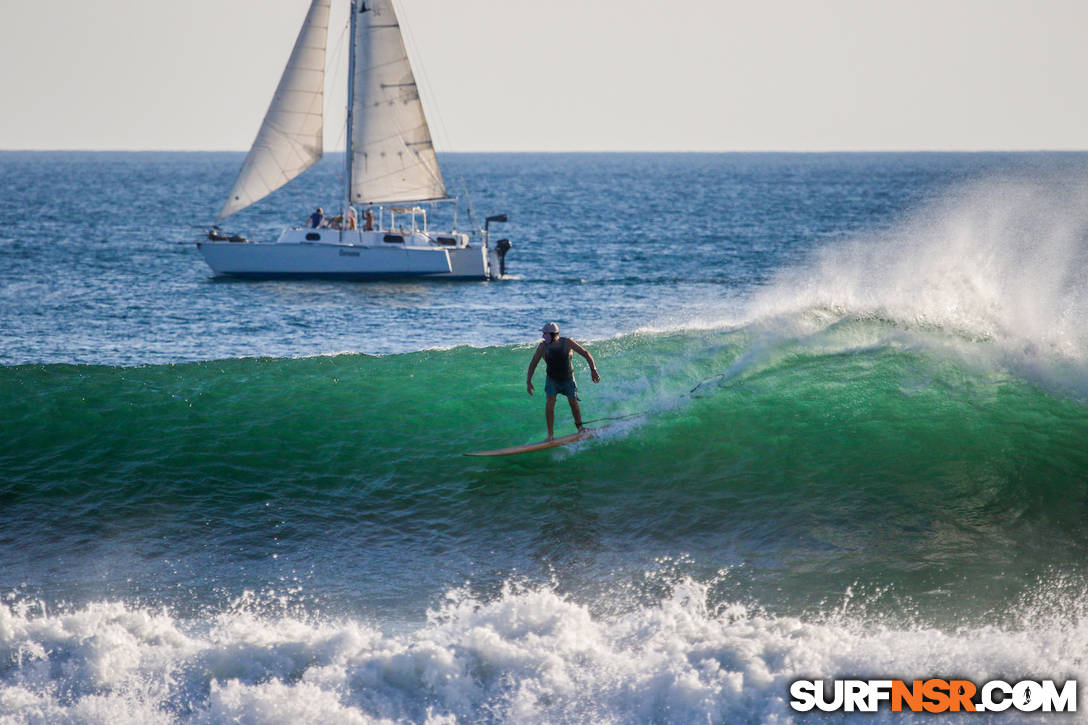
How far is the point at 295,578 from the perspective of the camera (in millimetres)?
10438

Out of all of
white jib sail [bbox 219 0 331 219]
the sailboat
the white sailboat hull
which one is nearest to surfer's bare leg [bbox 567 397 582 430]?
the sailboat

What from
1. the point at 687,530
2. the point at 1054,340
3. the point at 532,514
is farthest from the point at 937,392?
the point at 532,514

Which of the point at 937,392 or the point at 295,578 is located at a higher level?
the point at 937,392

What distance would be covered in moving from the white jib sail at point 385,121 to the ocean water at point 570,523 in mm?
16165

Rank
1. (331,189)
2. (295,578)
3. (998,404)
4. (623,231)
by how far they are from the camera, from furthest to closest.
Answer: (331,189) < (623,231) < (998,404) < (295,578)

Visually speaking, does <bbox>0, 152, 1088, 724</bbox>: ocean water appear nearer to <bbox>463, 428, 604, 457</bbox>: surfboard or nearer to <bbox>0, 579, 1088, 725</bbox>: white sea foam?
<bbox>0, 579, 1088, 725</bbox>: white sea foam

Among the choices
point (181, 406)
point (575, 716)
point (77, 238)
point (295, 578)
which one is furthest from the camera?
point (77, 238)

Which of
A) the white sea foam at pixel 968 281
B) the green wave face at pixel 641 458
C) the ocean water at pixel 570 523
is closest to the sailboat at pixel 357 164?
the white sea foam at pixel 968 281

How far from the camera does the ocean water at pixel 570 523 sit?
27.4 ft

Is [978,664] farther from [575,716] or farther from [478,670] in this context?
[478,670]

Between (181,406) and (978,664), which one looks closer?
(978,664)

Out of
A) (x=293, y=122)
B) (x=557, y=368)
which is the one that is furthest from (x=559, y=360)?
(x=293, y=122)

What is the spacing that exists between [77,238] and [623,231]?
107 feet

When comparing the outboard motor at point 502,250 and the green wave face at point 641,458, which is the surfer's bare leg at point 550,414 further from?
the outboard motor at point 502,250
